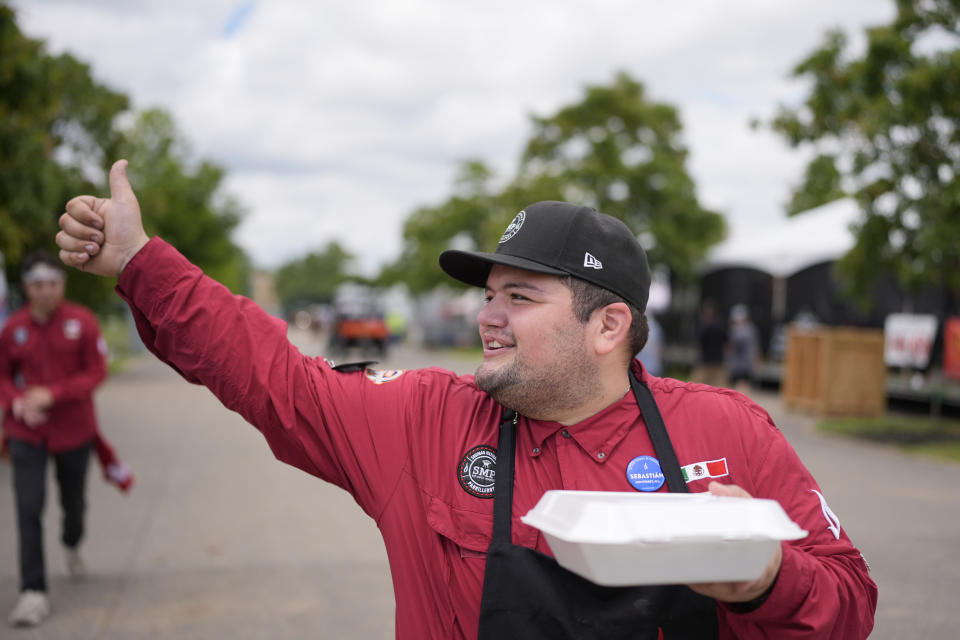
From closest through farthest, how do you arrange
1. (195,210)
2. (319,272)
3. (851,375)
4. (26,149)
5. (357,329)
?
(26,149) < (851,375) < (195,210) < (357,329) < (319,272)

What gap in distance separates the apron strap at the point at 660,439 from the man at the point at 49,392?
4.26m

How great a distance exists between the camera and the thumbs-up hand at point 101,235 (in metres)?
1.96

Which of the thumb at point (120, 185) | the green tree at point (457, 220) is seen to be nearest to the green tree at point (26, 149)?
the thumb at point (120, 185)

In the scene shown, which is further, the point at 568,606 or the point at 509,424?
the point at 509,424

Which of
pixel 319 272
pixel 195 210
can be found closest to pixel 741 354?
pixel 195 210

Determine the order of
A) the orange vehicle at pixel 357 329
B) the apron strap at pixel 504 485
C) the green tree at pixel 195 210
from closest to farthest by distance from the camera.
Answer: the apron strap at pixel 504 485, the green tree at pixel 195 210, the orange vehicle at pixel 357 329

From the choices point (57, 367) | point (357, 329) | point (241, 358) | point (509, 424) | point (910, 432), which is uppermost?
point (241, 358)

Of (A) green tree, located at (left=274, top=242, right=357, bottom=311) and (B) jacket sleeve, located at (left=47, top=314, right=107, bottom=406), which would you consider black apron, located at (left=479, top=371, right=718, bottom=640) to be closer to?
(B) jacket sleeve, located at (left=47, top=314, right=107, bottom=406)

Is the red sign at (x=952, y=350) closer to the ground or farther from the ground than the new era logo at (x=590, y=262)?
closer to the ground

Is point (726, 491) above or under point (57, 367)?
above

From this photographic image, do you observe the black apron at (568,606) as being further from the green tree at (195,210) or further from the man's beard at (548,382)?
the green tree at (195,210)

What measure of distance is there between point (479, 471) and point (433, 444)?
0.44 feet

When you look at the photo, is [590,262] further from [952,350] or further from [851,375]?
[952,350]

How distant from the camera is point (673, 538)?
Answer: 1.46 meters
